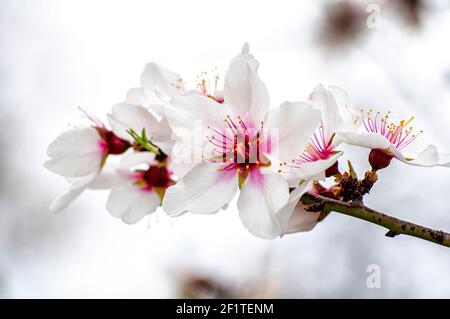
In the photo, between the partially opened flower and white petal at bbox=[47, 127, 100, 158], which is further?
white petal at bbox=[47, 127, 100, 158]

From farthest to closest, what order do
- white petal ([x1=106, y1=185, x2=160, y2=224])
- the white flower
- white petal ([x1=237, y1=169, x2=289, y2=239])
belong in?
white petal ([x1=106, y1=185, x2=160, y2=224]) → the white flower → white petal ([x1=237, y1=169, x2=289, y2=239])

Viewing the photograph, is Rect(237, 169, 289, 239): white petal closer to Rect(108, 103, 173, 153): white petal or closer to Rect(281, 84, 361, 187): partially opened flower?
Rect(281, 84, 361, 187): partially opened flower

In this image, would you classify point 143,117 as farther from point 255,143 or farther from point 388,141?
point 388,141

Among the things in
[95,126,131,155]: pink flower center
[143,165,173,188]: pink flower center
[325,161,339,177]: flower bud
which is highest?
[95,126,131,155]: pink flower center

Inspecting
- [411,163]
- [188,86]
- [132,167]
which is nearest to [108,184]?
[132,167]

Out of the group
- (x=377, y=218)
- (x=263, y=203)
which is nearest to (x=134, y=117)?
(x=263, y=203)

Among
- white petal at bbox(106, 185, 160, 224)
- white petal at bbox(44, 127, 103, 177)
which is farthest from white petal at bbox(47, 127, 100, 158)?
white petal at bbox(106, 185, 160, 224)

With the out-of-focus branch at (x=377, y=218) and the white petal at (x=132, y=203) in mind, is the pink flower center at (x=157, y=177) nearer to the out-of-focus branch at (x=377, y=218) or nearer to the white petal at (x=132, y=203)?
the white petal at (x=132, y=203)

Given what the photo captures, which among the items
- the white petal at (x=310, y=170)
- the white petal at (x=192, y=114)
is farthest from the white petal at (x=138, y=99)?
the white petal at (x=310, y=170)
